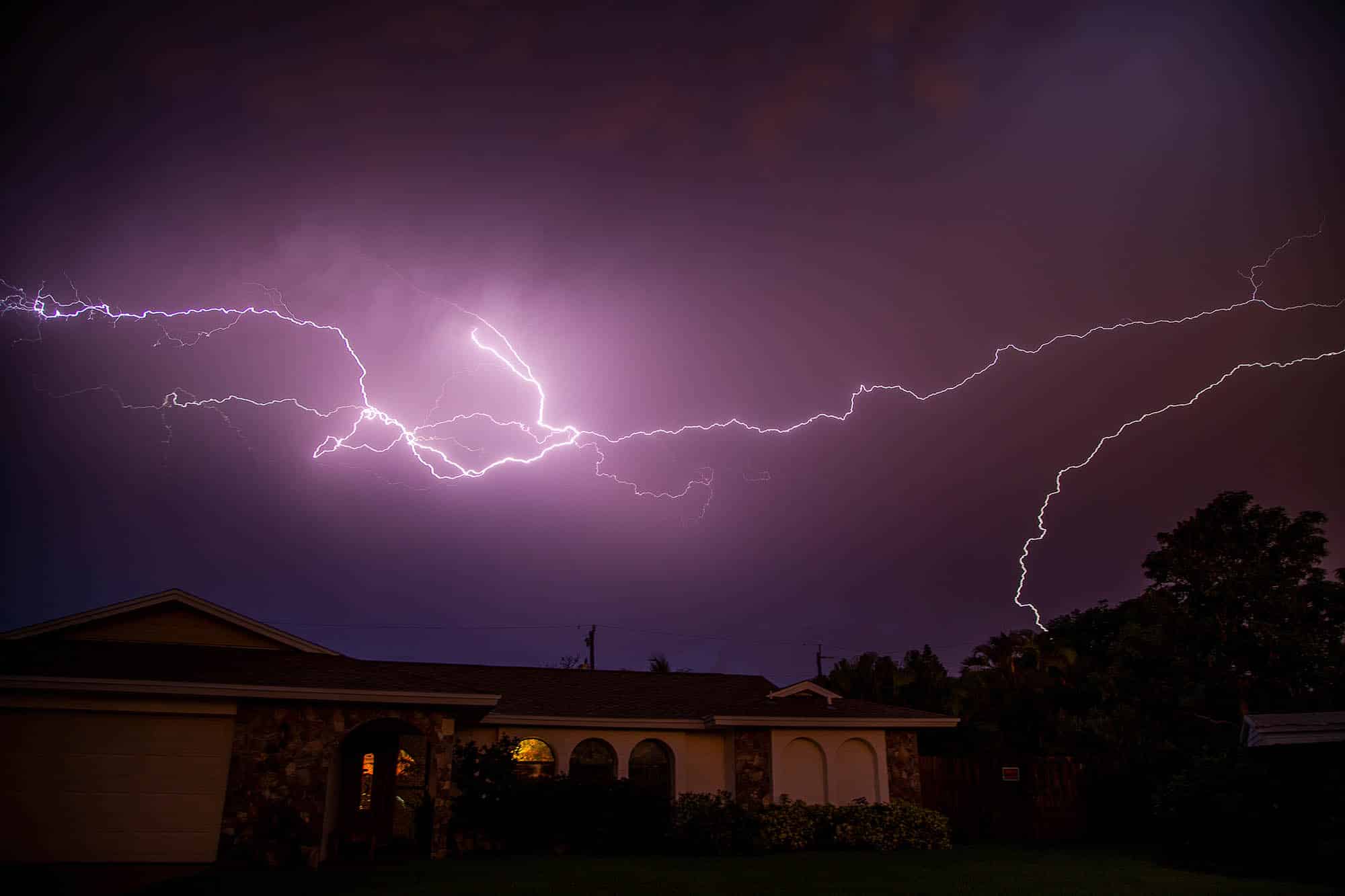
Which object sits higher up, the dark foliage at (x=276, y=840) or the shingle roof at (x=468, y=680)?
the shingle roof at (x=468, y=680)

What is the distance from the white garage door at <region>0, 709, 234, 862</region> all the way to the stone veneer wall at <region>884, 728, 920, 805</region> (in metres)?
13.4

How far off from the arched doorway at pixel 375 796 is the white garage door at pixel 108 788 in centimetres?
346

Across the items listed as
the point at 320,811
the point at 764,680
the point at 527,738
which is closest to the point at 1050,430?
the point at 764,680

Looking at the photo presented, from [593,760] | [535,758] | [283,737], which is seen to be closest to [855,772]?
[593,760]

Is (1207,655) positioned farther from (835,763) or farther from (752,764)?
(752,764)

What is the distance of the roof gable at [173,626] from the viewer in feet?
48.5

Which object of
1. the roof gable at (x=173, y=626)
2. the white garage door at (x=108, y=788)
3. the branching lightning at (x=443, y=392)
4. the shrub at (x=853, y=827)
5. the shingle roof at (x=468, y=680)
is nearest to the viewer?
the white garage door at (x=108, y=788)

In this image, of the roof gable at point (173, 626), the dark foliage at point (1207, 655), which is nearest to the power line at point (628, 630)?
the dark foliage at point (1207, 655)

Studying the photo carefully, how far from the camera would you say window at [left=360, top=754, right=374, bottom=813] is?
18531mm

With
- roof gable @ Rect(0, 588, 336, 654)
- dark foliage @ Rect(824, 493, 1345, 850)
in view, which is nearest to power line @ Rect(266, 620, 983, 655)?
dark foliage @ Rect(824, 493, 1345, 850)

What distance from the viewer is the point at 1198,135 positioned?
65.2 ft

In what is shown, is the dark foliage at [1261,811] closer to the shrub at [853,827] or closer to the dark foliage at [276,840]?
the shrub at [853,827]

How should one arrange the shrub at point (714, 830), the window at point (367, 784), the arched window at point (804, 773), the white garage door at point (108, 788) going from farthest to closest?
the window at point (367, 784) → the arched window at point (804, 773) → the shrub at point (714, 830) → the white garage door at point (108, 788)

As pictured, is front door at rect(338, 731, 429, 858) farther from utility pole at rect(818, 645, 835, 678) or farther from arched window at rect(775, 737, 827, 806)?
utility pole at rect(818, 645, 835, 678)
